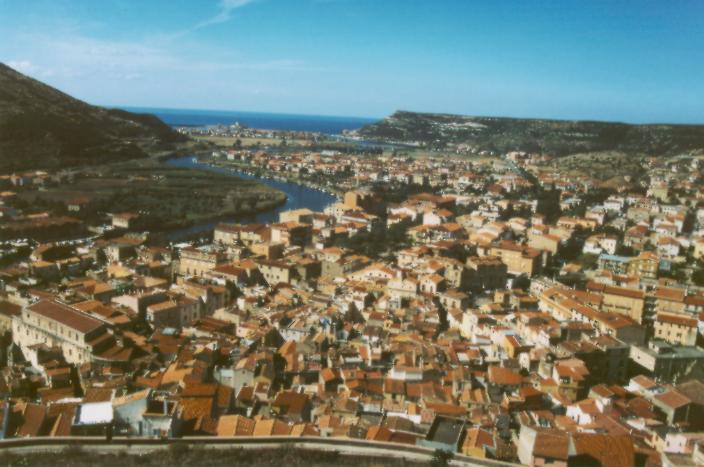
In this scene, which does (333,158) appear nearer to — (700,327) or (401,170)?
(401,170)

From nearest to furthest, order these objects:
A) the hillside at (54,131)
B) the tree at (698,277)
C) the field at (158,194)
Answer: the tree at (698,277) → the field at (158,194) → the hillside at (54,131)

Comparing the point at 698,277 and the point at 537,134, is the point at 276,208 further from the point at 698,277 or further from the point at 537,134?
the point at 537,134

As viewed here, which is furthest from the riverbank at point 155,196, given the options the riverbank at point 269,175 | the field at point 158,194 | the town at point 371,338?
the riverbank at point 269,175

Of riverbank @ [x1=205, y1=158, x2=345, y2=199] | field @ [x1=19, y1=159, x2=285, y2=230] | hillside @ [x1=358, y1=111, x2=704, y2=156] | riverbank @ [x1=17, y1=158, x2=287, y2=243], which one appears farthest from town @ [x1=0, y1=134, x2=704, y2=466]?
hillside @ [x1=358, y1=111, x2=704, y2=156]

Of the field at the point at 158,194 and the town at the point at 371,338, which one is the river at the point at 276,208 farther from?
the town at the point at 371,338

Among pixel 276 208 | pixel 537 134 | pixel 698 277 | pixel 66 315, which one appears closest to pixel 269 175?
pixel 276 208

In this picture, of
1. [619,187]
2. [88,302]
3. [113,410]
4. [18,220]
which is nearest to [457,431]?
[113,410]
